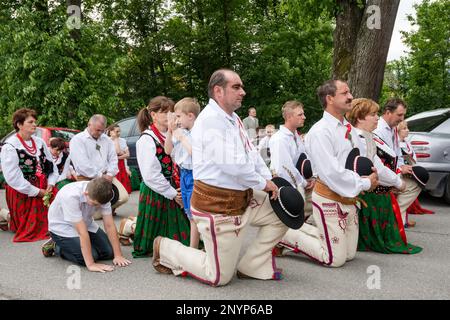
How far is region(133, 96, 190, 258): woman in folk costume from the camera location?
553cm

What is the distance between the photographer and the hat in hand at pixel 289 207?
445 cm

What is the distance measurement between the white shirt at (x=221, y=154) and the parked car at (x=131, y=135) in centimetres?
827

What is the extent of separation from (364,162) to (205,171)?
162 cm

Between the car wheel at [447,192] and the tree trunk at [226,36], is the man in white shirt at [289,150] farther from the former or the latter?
the tree trunk at [226,36]

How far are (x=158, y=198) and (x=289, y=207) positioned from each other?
171 centimetres

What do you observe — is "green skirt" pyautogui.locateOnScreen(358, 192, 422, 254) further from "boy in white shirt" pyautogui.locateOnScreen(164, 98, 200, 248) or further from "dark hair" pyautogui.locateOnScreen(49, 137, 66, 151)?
"dark hair" pyautogui.locateOnScreen(49, 137, 66, 151)

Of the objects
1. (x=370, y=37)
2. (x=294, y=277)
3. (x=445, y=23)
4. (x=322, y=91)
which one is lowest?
(x=294, y=277)

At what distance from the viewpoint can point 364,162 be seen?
505 cm

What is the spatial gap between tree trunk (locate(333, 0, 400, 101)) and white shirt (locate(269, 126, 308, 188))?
4.27 m

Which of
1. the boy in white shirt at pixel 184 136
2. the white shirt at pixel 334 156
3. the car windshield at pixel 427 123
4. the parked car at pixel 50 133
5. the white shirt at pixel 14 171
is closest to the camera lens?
the white shirt at pixel 334 156

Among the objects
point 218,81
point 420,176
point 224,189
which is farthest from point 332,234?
point 420,176

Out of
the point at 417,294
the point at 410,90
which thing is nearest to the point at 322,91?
the point at 417,294

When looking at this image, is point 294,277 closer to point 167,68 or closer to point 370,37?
point 370,37

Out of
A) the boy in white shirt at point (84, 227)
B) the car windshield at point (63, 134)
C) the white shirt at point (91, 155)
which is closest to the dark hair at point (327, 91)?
the boy in white shirt at point (84, 227)
